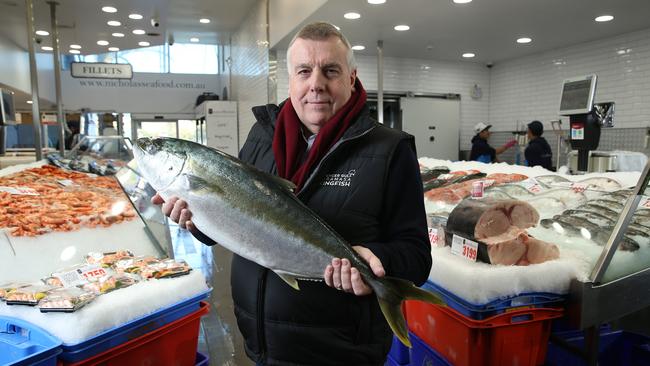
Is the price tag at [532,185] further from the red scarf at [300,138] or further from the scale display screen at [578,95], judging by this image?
the red scarf at [300,138]

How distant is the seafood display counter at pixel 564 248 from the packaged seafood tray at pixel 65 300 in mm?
1539

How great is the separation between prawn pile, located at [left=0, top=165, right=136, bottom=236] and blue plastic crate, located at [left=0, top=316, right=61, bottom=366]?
1035 millimetres

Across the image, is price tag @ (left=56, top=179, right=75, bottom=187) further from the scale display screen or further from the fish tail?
the scale display screen

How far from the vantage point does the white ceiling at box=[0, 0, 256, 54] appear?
7809 millimetres

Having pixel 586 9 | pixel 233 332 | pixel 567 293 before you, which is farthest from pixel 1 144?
pixel 586 9

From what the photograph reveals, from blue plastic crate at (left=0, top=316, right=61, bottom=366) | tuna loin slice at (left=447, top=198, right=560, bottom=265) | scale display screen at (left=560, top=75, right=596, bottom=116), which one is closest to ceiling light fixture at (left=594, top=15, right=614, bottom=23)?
scale display screen at (left=560, top=75, right=596, bottom=116)

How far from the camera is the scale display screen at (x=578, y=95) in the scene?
3590 millimetres

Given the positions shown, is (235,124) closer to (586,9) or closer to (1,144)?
(1,144)

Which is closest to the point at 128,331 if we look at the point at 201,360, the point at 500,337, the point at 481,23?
the point at 201,360

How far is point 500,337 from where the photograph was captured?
1910 mm

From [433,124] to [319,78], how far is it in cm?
825

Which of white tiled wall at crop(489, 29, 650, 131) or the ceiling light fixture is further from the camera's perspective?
white tiled wall at crop(489, 29, 650, 131)

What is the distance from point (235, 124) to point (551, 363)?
9617 mm

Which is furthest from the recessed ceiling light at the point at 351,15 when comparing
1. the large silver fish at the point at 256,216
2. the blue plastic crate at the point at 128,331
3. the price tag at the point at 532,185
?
the large silver fish at the point at 256,216
